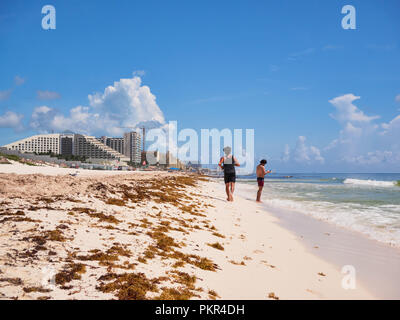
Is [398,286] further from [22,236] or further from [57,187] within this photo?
[57,187]

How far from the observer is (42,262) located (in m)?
2.87

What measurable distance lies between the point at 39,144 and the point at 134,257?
171905 mm

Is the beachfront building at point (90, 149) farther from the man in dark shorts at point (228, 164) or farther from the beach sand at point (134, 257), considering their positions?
the beach sand at point (134, 257)

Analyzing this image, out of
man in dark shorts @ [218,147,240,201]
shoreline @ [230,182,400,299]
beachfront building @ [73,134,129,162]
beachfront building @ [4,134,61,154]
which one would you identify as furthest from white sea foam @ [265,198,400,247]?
beachfront building @ [73,134,129,162]

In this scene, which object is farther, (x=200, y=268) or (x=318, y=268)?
(x=318, y=268)

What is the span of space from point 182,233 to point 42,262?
120 inches

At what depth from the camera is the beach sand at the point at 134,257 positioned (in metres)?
2.64

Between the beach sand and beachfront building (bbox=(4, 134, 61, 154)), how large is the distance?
5890 inches

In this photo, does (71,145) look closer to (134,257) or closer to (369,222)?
(369,222)

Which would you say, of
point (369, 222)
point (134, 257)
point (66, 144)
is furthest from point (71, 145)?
point (134, 257)

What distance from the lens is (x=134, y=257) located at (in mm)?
3535

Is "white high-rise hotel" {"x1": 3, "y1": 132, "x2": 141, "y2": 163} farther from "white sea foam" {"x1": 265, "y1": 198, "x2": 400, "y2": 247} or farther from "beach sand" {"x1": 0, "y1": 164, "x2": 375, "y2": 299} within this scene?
"beach sand" {"x1": 0, "y1": 164, "x2": 375, "y2": 299}
